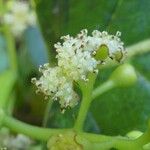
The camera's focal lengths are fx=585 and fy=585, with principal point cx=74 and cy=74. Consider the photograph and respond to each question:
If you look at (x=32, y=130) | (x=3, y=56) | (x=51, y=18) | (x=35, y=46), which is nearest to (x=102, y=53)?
(x=32, y=130)

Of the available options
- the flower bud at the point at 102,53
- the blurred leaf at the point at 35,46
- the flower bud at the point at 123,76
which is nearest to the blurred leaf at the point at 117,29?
the flower bud at the point at 123,76

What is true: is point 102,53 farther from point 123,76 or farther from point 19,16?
point 19,16

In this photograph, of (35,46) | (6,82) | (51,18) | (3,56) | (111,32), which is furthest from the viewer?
(3,56)

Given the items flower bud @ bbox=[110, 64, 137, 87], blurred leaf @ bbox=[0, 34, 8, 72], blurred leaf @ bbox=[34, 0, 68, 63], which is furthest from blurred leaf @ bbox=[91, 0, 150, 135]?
blurred leaf @ bbox=[0, 34, 8, 72]

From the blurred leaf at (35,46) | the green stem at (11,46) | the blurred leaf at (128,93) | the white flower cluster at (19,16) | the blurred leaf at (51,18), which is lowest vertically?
the blurred leaf at (128,93)

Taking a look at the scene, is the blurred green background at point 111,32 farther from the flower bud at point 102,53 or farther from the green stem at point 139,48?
the flower bud at point 102,53
